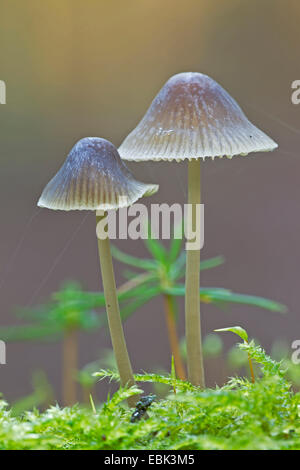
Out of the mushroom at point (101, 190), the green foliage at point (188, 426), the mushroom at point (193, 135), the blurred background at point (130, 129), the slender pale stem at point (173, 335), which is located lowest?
the green foliage at point (188, 426)

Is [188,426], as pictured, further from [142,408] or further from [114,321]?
[114,321]

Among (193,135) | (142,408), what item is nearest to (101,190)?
(193,135)

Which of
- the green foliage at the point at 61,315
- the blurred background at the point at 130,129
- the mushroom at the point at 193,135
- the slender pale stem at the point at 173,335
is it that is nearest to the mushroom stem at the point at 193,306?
the mushroom at the point at 193,135

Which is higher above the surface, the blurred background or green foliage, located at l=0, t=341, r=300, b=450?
the blurred background

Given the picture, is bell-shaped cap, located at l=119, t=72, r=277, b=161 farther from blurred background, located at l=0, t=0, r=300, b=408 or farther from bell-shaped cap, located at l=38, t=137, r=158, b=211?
blurred background, located at l=0, t=0, r=300, b=408

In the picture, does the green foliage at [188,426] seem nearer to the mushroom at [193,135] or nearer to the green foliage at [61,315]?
the mushroom at [193,135]

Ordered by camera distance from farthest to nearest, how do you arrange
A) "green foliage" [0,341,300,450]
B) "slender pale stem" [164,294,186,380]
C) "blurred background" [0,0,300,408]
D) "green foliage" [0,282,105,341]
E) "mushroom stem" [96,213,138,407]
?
1. "blurred background" [0,0,300,408]
2. "green foliage" [0,282,105,341]
3. "slender pale stem" [164,294,186,380]
4. "mushroom stem" [96,213,138,407]
5. "green foliage" [0,341,300,450]

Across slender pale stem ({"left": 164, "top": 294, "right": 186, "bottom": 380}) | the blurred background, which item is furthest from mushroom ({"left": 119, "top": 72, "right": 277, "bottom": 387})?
the blurred background
